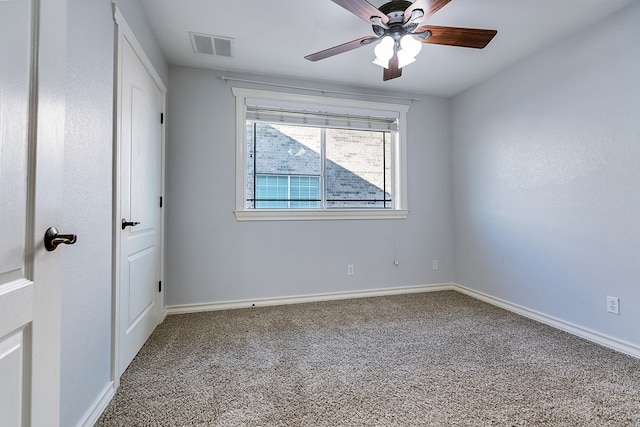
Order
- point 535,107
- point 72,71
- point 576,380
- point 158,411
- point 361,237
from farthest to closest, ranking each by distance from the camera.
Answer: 1. point 361,237
2. point 535,107
3. point 576,380
4. point 158,411
5. point 72,71

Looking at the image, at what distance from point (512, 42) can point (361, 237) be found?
90.0 inches

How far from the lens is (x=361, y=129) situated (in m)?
3.48

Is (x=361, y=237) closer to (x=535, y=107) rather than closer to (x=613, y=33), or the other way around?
(x=535, y=107)

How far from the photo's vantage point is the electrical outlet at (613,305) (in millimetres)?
2131

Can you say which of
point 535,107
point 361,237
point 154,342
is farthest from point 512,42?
point 154,342

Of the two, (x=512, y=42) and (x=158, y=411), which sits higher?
(x=512, y=42)

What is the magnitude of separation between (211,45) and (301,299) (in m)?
2.59

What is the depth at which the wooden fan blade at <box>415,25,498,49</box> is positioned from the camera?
1.84 metres

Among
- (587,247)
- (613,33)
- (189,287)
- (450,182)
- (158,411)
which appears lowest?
(158,411)

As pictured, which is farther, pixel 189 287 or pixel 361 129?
pixel 361 129

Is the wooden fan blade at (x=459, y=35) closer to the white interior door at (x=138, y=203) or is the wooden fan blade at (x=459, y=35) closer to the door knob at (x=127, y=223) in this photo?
the white interior door at (x=138, y=203)

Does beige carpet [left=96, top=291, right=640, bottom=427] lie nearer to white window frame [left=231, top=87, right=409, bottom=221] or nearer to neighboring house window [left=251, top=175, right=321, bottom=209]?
white window frame [left=231, top=87, right=409, bottom=221]

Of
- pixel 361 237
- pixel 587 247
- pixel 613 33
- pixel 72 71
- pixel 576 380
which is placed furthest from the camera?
pixel 361 237

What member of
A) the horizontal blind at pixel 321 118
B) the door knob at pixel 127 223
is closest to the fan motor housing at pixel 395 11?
the horizontal blind at pixel 321 118
